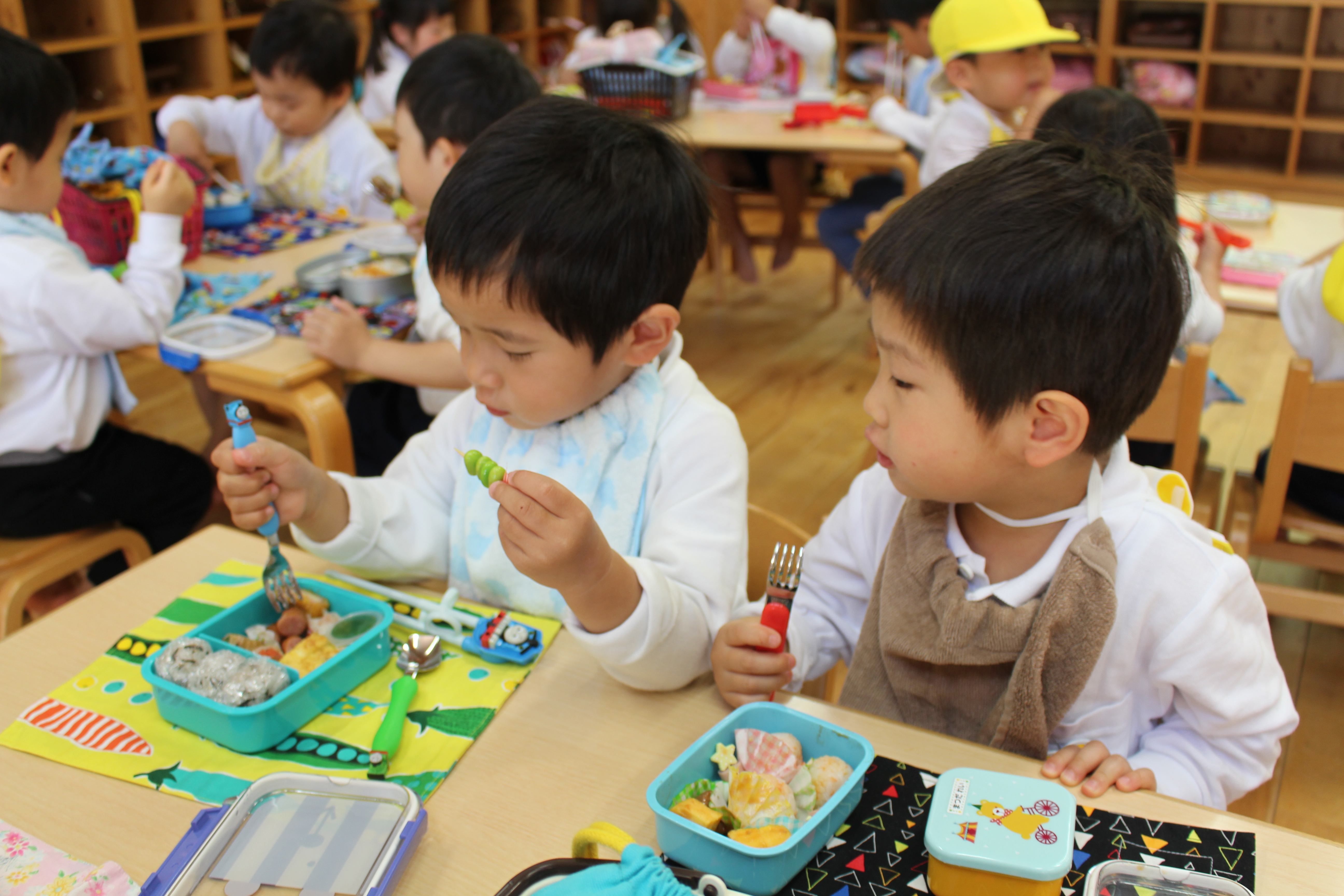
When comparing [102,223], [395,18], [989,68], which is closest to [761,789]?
[102,223]

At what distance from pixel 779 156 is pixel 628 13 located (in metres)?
0.79

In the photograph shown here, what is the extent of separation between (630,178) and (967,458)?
41 centimetres

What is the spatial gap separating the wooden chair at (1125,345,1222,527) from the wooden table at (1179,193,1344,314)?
397 millimetres

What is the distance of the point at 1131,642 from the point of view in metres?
0.87

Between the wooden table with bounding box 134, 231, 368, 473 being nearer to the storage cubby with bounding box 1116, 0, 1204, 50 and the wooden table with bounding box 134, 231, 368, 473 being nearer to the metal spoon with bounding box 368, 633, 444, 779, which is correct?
the metal spoon with bounding box 368, 633, 444, 779

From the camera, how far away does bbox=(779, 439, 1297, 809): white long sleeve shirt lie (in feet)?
2.75

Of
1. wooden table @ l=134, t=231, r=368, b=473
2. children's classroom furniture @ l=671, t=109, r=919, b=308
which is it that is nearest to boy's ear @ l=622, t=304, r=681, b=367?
wooden table @ l=134, t=231, r=368, b=473

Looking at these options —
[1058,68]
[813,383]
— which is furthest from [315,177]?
[1058,68]

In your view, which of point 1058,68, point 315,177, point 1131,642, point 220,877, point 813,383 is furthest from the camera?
point 1058,68

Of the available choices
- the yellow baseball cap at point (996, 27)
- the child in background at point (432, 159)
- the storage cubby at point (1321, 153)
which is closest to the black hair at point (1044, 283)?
the child in background at point (432, 159)

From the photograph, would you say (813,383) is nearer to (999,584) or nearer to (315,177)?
(315,177)

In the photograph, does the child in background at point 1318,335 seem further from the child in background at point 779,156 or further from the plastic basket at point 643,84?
the child in background at point 779,156

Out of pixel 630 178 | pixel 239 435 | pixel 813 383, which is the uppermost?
pixel 630 178

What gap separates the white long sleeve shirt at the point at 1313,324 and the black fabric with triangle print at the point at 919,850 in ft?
4.30
